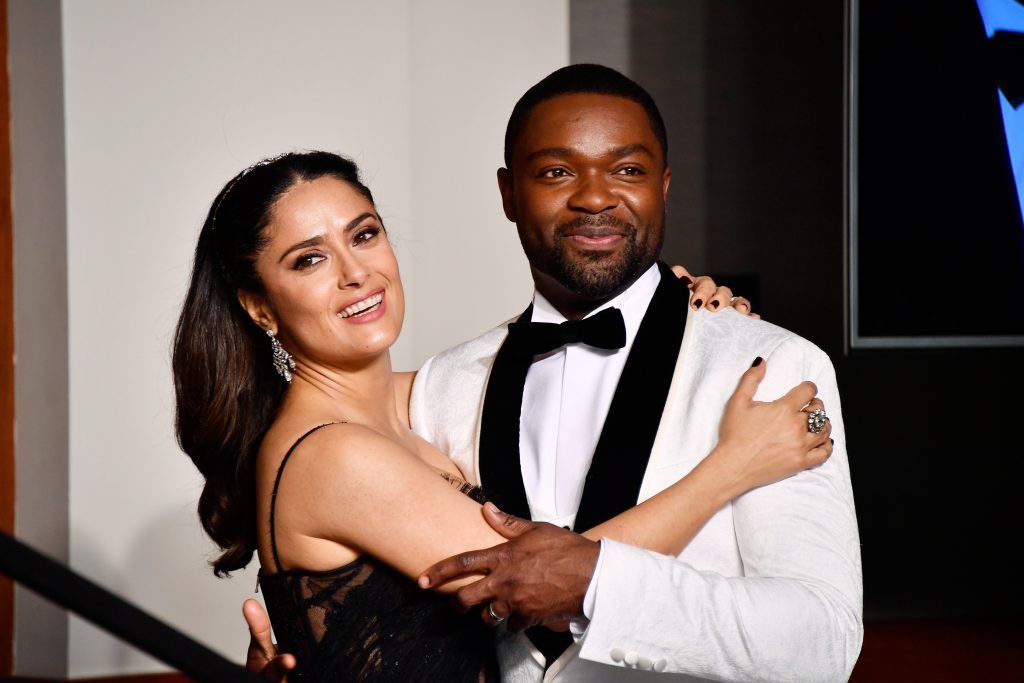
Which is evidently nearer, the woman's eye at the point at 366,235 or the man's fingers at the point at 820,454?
the man's fingers at the point at 820,454

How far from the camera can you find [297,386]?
197 centimetres

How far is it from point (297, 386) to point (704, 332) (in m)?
0.81

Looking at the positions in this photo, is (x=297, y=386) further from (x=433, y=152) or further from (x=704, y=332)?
(x=433, y=152)

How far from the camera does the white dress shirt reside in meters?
1.88

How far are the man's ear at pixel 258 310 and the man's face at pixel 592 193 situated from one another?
54 cm

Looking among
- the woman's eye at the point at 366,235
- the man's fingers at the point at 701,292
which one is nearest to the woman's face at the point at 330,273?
the woman's eye at the point at 366,235

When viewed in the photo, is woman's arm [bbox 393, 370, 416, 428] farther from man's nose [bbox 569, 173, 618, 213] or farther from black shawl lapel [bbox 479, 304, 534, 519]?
man's nose [bbox 569, 173, 618, 213]

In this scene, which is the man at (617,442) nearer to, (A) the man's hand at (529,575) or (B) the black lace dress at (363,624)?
(A) the man's hand at (529,575)

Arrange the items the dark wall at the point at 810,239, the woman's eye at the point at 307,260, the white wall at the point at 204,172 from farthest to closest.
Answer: the dark wall at the point at 810,239, the white wall at the point at 204,172, the woman's eye at the point at 307,260

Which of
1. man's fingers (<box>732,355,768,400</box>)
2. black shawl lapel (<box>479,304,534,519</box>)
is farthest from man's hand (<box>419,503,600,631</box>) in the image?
man's fingers (<box>732,355,768,400</box>)

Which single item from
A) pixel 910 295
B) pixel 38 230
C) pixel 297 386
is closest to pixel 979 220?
pixel 910 295

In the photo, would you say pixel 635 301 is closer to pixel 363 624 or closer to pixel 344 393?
pixel 344 393

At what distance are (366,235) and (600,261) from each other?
1.51 ft

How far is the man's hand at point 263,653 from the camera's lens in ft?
5.76
